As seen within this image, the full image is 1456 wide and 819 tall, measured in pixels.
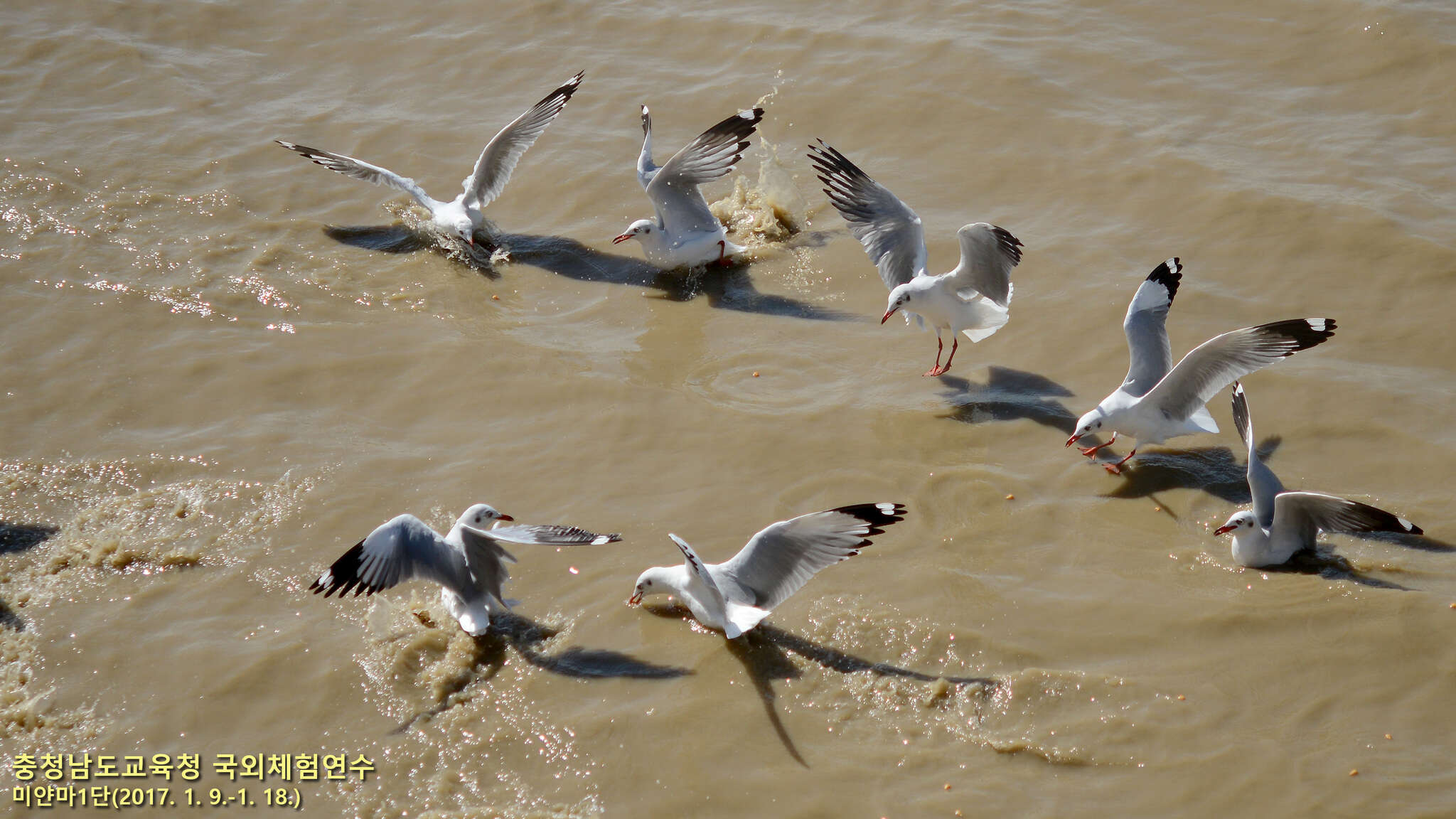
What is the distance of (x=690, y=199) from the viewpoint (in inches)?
311

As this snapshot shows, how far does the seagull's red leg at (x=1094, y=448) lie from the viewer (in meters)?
5.91

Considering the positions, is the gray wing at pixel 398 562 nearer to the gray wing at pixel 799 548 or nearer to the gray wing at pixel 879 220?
the gray wing at pixel 799 548

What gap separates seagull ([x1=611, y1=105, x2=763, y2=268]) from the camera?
7.71 metres

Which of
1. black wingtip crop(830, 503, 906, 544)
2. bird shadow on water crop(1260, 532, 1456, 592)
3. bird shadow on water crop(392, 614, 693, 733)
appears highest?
black wingtip crop(830, 503, 906, 544)

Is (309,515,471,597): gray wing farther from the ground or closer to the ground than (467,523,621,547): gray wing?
closer to the ground

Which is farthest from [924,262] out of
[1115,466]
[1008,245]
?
[1115,466]

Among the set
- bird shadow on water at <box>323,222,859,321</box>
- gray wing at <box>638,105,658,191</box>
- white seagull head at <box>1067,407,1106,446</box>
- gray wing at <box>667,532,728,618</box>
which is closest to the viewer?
gray wing at <box>667,532,728,618</box>

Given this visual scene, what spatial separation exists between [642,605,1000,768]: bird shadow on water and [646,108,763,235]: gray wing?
3711 mm

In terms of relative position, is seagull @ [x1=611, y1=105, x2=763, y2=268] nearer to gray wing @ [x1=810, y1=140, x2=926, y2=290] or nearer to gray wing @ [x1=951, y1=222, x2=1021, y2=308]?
gray wing @ [x1=810, y1=140, x2=926, y2=290]

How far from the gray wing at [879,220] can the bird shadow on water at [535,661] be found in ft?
10.6

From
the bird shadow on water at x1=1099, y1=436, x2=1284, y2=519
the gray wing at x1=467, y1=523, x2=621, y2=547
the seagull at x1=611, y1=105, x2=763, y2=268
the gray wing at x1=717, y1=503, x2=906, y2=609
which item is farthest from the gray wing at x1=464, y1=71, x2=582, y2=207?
the bird shadow on water at x1=1099, y1=436, x2=1284, y2=519

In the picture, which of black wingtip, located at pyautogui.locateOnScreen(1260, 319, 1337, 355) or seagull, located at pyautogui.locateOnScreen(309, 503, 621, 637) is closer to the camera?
seagull, located at pyautogui.locateOnScreen(309, 503, 621, 637)

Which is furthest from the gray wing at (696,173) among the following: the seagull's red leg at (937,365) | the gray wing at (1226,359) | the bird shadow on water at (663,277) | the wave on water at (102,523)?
the gray wing at (1226,359)

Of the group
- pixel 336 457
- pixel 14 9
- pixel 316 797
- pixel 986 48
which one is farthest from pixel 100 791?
pixel 14 9
